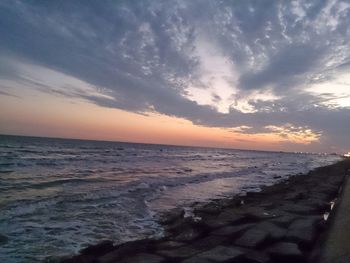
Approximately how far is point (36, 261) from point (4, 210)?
5447 millimetres

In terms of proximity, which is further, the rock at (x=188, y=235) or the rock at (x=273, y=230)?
the rock at (x=188, y=235)

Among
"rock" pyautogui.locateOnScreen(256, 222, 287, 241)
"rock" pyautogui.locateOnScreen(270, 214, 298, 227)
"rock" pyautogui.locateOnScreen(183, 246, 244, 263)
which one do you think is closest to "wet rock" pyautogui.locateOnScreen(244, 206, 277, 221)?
"rock" pyautogui.locateOnScreen(270, 214, 298, 227)

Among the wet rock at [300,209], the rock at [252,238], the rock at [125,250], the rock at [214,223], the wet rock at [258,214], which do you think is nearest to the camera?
the rock at [125,250]

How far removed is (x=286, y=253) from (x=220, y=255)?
1530mm

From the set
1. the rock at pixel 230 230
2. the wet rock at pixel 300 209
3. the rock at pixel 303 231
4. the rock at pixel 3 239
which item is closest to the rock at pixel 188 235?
the rock at pixel 230 230

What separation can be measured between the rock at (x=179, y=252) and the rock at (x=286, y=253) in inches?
66.8

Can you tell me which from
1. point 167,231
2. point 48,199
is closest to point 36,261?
point 167,231

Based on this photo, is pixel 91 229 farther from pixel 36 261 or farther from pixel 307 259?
pixel 307 259

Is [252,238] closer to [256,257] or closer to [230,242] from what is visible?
[230,242]

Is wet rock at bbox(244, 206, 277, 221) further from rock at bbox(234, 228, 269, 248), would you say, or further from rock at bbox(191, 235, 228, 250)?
rock at bbox(191, 235, 228, 250)

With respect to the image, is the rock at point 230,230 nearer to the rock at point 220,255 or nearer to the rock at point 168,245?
the rock at point 168,245

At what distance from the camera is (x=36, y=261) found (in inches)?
287

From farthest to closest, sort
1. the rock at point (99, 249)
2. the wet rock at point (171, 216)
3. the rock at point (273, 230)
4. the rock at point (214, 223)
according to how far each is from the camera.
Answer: the wet rock at point (171, 216), the rock at point (214, 223), the rock at point (273, 230), the rock at point (99, 249)

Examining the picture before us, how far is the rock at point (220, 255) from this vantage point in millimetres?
6569
